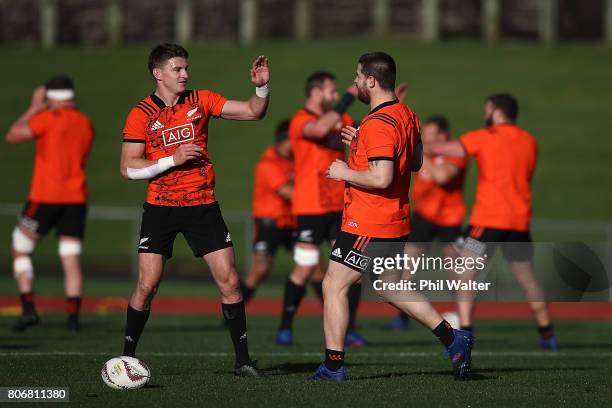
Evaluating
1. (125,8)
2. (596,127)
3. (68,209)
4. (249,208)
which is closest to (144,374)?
(68,209)

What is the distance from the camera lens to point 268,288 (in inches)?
865

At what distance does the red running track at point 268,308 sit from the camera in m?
17.4

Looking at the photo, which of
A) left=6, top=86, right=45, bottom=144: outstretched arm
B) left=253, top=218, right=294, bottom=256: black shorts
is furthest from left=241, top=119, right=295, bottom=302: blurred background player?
left=6, top=86, right=45, bottom=144: outstretched arm

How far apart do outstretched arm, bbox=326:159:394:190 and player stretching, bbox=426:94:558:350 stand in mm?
3585

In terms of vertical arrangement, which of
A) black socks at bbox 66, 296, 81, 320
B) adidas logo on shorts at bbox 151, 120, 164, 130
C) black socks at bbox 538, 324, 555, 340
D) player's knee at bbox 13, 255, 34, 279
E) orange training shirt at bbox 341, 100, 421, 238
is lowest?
black socks at bbox 538, 324, 555, 340

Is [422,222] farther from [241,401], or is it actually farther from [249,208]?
[249,208]

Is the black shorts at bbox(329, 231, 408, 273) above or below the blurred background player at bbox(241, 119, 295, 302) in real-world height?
above

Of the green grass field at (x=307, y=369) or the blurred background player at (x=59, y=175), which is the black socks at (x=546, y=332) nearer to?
the green grass field at (x=307, y=369)

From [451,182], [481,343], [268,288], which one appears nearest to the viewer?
[481,343]

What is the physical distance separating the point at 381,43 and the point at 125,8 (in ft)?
32.0

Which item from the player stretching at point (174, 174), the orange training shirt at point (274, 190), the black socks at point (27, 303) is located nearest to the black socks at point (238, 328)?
the player stretching at point (174, 174)

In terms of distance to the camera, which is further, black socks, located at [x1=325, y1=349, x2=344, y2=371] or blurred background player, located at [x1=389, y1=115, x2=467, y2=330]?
blurred background player, located at [x1=389, y1=115, x2=467, y2=330]

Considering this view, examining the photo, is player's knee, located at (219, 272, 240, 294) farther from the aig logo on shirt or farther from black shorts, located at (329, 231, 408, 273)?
the aig logo on shirt

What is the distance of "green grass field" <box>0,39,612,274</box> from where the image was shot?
3169 cm
